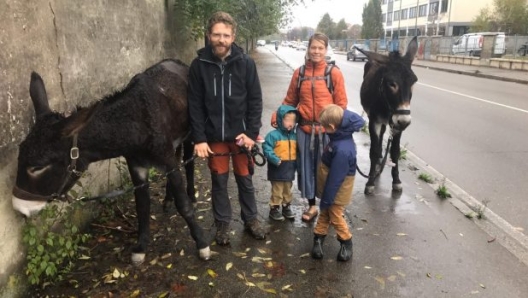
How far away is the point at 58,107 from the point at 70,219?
3.43 feet

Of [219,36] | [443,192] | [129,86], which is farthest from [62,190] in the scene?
[443,192]

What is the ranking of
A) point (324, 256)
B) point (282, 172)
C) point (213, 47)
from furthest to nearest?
point (282, 172)
point (324, 256)
point (213, 47)

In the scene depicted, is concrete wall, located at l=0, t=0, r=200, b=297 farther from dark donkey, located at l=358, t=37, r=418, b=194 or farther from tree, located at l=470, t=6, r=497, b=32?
tree, located at l=470, t=6, r=497, b=32

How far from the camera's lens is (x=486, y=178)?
621cm

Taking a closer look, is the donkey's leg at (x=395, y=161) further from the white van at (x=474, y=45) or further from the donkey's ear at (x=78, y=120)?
the white van at (x=474, y=45)

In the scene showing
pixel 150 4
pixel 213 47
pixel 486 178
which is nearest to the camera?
pixel 213 47

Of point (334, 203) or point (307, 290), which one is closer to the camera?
point (307, 290)

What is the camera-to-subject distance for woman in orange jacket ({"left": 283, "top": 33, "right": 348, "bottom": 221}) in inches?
165

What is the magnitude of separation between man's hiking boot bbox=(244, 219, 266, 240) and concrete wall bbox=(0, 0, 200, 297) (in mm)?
1685

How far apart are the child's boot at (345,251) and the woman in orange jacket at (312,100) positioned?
822mm

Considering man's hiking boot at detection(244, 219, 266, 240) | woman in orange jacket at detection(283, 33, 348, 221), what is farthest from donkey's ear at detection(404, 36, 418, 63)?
man's hiking boot at detection(244, 219, 266, 240)

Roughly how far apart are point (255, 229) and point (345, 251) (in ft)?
3.07

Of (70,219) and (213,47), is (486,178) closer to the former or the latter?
(213,47)

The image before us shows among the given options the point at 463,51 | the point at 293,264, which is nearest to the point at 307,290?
the point at 293,264
